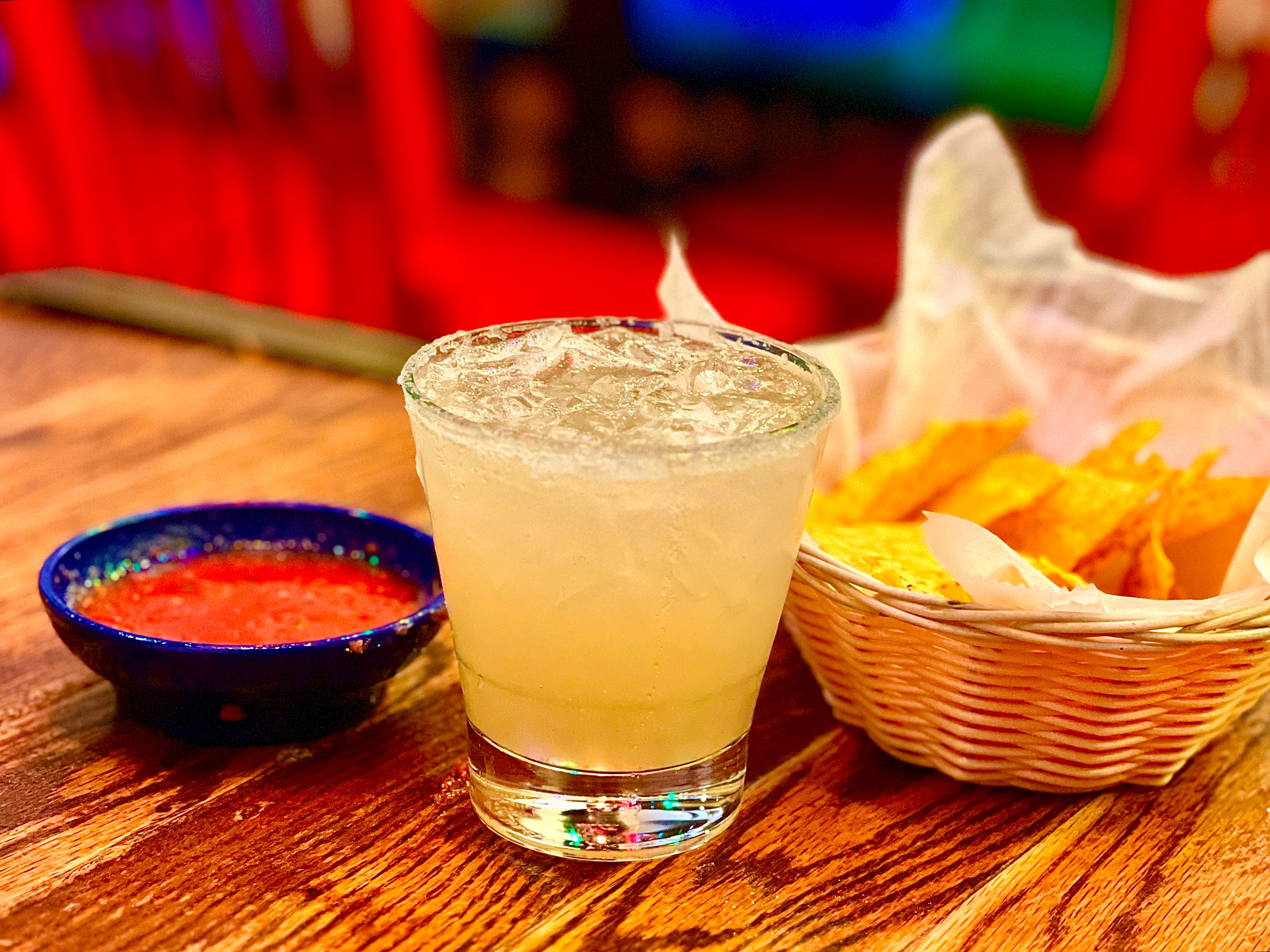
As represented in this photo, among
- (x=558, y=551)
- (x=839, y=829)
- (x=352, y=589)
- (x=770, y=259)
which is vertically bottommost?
(x=770, y=259)

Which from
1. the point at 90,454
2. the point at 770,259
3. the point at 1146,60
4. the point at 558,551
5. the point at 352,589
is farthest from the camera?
the point at 770,259

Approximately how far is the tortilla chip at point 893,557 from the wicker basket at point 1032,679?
0.03 m

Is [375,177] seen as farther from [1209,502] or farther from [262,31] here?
[1209,502]

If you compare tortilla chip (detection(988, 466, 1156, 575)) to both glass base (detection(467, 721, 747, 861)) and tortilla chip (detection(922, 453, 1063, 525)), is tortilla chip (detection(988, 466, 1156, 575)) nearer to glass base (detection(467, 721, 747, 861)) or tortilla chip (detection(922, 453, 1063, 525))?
tortilla chip (detection(922, 453, 1063, 525))

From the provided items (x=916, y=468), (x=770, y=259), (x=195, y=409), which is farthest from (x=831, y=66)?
(x=916, y=468)

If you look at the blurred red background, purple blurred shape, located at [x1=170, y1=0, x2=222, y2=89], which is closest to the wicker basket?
the blurred red background

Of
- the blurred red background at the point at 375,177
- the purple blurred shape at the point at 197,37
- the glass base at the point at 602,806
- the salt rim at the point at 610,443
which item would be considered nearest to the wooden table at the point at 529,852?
the glass base at the point at 602,806

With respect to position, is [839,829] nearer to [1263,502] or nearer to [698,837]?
[698,837]

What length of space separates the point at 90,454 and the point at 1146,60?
8.64 ft

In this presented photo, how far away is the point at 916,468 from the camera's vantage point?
3.38ft

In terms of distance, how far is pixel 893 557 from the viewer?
893 mm

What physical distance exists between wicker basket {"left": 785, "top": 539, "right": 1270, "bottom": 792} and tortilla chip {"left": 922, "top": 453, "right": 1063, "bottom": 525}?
0.18 meters

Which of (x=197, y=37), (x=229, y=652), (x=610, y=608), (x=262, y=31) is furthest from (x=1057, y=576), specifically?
(x=262, y=31)

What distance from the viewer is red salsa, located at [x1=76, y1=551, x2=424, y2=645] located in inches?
34.0
